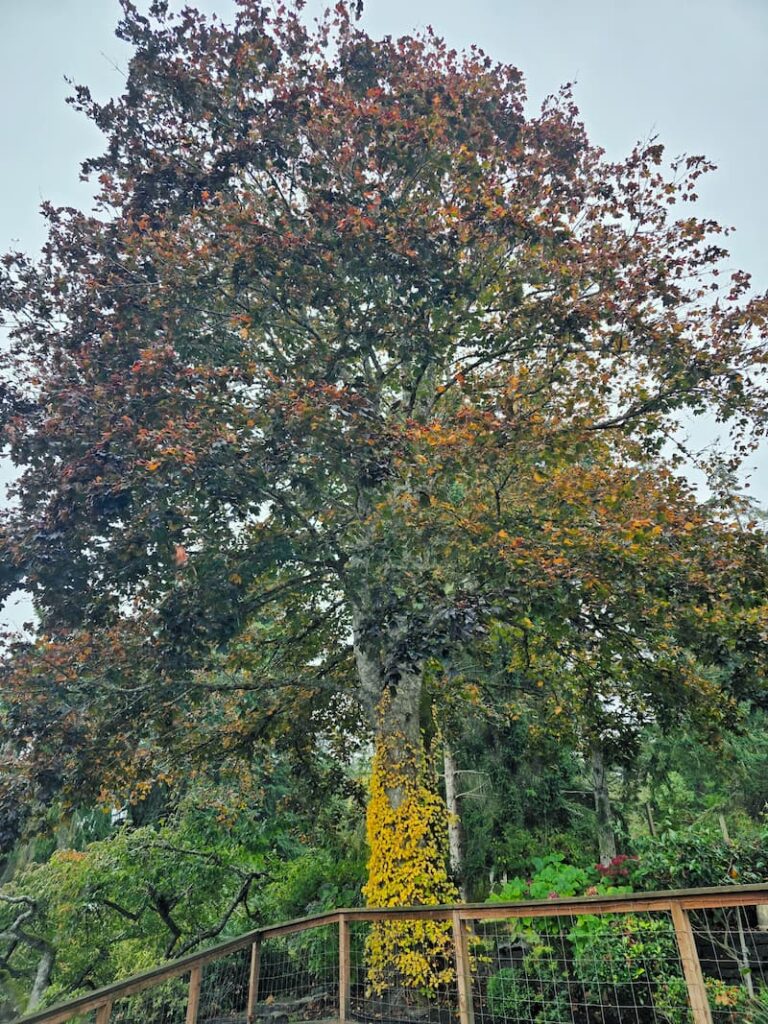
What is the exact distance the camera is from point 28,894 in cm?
825

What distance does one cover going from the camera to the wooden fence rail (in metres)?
2.91

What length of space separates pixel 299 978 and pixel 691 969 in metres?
6.77

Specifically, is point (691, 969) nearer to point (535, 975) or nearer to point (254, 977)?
point (535, 975)

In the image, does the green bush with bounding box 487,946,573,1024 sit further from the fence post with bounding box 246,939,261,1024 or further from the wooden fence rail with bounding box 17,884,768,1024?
the fence post with bounding box 246,939,261,1024

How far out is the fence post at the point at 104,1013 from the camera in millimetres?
3164

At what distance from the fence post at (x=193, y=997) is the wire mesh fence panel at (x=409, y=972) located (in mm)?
2097

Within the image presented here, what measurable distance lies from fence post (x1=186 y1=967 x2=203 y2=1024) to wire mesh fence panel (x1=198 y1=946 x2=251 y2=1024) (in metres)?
2.53

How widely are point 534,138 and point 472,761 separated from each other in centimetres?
1229

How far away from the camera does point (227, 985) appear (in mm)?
6496

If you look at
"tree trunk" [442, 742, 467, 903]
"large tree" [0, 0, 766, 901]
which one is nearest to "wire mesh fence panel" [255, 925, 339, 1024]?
"large tree" [0, 0, 766, 901]

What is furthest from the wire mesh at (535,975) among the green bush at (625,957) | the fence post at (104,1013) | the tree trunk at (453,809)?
the tree trunk at (453,809)

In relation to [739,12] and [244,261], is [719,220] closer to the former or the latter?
[739,12]

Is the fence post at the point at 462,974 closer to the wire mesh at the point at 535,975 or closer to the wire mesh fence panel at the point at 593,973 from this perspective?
the wire mesh at the point at 535,975

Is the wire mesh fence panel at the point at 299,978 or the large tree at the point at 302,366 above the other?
the large tree at the point at 302,366
